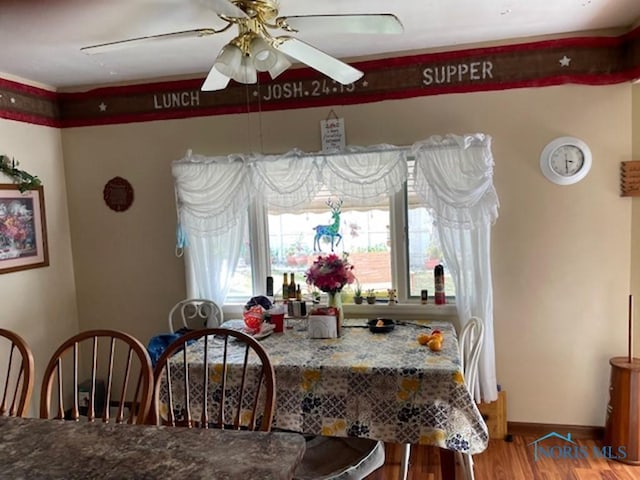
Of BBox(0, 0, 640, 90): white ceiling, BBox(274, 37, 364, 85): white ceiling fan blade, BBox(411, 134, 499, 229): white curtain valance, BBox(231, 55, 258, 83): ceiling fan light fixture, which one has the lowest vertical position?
BBox(411, 134, 499, 229): white curtain valance

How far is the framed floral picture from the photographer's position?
3066 millimetres

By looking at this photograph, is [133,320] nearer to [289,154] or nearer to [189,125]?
[189,125]

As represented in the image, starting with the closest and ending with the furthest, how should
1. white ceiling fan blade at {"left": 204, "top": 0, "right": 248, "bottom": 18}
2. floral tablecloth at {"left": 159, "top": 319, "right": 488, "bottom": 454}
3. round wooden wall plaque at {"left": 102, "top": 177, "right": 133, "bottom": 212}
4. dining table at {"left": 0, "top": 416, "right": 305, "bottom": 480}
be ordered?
dining table at {"left": 0, "top": 416, "right": 305, "bottom": 480}, white ceiling fan blade at {"left": 204, "top": 0, "right": 248, "bottom": 18}, floral tablecloth at {"left": 159, "top": 319, "right": 488, "bottom": 454}, round wooden wall plaque at {"left": 102, "top": 177, "right": 133, "bottom": 212}

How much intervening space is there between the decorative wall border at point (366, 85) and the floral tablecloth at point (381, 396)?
5.31ft

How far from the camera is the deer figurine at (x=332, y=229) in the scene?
315cm

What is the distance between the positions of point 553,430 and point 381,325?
1.30 meters

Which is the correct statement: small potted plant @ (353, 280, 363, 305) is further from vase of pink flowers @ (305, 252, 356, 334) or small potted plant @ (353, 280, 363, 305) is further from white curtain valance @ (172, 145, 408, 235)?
white curtain valance @ (172, 145, 408, 235)

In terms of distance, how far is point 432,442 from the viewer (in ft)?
6.81

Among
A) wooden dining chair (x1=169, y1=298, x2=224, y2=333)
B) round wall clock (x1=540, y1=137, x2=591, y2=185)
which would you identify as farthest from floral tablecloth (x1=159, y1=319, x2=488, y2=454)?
round wall clock (x1=540, y1=137, x2=591, y2=185)

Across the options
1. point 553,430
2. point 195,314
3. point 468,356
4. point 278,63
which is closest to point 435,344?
point 468,356

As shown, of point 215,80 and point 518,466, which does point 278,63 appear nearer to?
point 215,80

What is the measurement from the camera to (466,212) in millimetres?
2832

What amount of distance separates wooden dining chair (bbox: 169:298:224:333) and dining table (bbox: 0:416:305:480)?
1.88 m

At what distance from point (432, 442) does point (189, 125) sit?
2.53 m
